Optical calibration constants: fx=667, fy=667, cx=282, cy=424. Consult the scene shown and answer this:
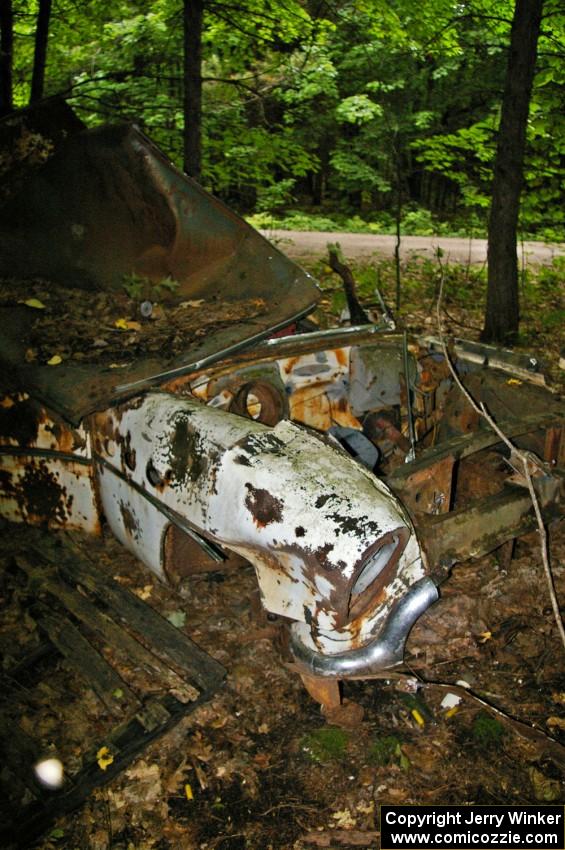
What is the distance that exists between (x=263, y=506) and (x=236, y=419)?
0.53 metres

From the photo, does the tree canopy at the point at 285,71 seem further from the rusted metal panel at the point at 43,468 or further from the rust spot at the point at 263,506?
the rust spot at the point at 263,506

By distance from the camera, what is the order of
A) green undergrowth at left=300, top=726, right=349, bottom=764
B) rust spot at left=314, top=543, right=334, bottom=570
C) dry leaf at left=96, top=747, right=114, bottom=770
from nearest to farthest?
rust spot at left=314, top=543, right=334, bottom=570 < dry leaf at left=96, top=747, right=114, bottom=770 < green undergrowth at left=300, top=726, right=349, bottom=764

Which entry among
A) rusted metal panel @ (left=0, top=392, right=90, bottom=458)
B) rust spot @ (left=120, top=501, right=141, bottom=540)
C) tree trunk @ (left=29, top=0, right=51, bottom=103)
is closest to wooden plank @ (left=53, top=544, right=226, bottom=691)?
rust spot @ (left=120, top=501, right=141, bottom=540)

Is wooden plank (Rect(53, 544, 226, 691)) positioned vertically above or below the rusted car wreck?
below

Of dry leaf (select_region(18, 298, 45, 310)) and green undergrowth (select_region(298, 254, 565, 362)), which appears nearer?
dry leaf (select_region(18, 298, 45, 310))

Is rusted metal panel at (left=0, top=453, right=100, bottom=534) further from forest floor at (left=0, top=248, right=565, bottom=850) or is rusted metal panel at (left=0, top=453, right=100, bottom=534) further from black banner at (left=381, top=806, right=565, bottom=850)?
black banner at (left=381, top=806, right=565, bottom=850)

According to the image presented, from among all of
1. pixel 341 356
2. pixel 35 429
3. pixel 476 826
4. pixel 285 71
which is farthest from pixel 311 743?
pixel 285 71

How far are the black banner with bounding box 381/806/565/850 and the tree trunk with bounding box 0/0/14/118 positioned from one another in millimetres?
6896

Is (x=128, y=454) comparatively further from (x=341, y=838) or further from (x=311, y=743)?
(x=341, y=838)

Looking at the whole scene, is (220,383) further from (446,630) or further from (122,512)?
(446,630)

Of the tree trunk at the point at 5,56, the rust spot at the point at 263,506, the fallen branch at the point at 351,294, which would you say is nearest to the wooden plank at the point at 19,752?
the rust spot at the point at 263,506

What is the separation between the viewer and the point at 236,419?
9.28ft

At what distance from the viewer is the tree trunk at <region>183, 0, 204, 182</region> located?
6410 millimetres

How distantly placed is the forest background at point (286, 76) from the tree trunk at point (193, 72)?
0.01 metres
